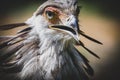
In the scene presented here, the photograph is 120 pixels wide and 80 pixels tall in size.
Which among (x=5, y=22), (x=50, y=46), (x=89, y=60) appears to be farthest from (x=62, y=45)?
(x=5, y=22)

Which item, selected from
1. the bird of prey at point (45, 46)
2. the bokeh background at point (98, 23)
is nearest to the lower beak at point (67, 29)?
the bird of prey at point (45, 46)

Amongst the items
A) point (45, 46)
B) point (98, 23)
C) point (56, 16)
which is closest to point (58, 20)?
point (56, 16)

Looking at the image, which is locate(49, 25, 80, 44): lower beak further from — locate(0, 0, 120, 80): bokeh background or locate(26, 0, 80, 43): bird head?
locate(0, 0, 120, 80): bokeh background

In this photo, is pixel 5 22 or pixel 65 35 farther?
pixel 5 22

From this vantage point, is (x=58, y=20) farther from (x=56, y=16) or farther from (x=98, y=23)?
(x=98, y=23)

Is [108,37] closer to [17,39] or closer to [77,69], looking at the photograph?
[77,69]
